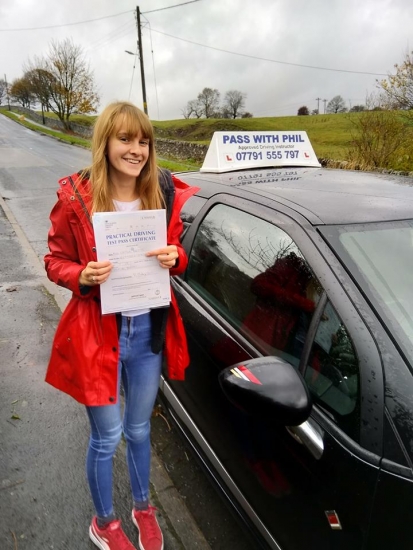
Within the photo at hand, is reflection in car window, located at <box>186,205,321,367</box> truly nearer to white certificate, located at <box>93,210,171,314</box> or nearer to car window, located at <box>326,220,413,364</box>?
car window, located at <box>326,220,413,364</box>

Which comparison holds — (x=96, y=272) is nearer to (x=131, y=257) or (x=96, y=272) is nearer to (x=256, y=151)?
(x=131, y=257)

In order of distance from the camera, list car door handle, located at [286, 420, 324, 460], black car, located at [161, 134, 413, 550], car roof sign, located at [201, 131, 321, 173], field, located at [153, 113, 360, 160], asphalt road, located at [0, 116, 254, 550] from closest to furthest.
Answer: black car, located at [161, 134, 413, 550], car door handle, located at [286, 420, 324, 460], asphalt road, located at [0, 116, 254, 550], car roof sign, located at [201, 131, 321, 173], field, located at [153, 113, 360, 160]

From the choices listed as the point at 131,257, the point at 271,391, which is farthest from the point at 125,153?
the point at 271,391

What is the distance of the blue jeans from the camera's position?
1677 mm

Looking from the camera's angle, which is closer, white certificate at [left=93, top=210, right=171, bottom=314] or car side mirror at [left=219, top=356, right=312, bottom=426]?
car side mirror at [left=219, top=356, right=312, bottom=426]

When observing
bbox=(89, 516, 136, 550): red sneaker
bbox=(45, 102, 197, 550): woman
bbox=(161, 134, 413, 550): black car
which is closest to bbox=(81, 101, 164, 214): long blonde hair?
bbox=(45, 102, 197, 550): woman


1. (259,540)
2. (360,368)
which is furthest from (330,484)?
(259,540)

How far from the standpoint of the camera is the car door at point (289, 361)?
1.26 m

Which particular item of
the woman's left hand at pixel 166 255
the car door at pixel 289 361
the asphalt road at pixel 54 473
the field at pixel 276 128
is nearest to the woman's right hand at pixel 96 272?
the woman's left hand at pixel 166 255

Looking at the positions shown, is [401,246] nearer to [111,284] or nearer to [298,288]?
[298,288]

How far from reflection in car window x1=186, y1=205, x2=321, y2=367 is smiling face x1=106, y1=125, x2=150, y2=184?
2.08 feet

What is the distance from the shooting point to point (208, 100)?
64.8 meters

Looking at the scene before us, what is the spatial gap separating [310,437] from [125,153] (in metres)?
1.19

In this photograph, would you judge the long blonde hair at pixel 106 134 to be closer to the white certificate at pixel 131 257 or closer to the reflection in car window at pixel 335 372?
the white certificate at pixel 131 257
